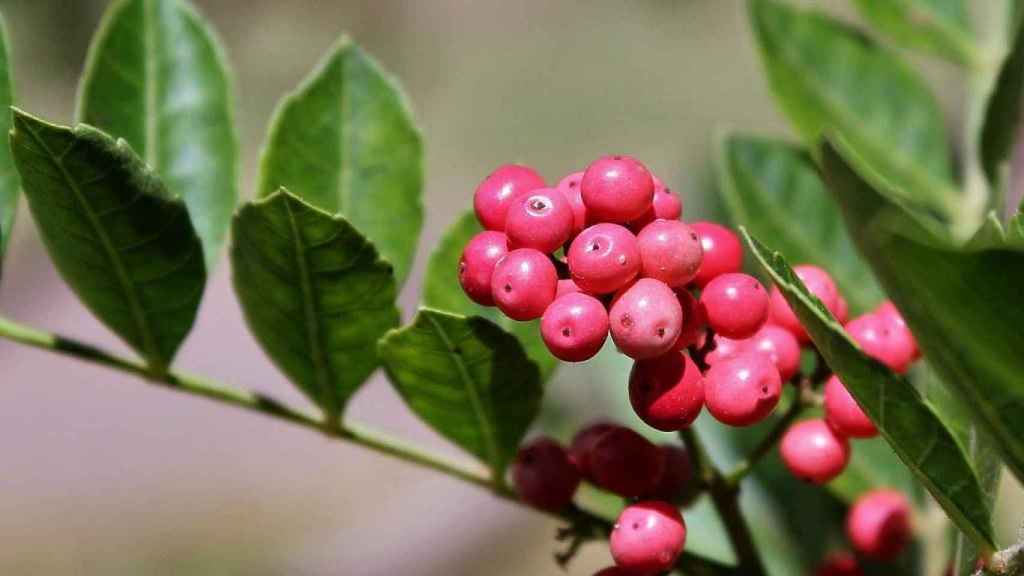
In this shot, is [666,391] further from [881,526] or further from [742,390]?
[881,526]

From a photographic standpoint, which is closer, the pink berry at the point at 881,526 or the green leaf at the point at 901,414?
Result: the green leaf at the point at 901,414

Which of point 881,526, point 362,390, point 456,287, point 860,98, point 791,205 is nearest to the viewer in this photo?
point 456,287

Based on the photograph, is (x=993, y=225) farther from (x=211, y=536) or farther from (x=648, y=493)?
(x=211, y=536)

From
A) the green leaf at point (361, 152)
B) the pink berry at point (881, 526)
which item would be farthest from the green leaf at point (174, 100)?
the pink berry at point (881, 526)

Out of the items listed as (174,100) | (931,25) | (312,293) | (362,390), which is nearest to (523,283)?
(312,293)

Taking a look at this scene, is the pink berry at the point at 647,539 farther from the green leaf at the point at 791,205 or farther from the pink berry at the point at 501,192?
the green leaf at the point at 791,205

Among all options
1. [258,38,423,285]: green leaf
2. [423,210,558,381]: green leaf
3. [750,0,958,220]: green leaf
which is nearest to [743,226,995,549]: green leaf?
[423,210,558,381]: green leaf
